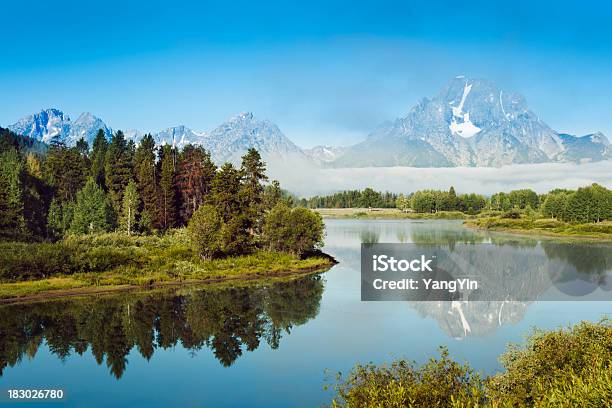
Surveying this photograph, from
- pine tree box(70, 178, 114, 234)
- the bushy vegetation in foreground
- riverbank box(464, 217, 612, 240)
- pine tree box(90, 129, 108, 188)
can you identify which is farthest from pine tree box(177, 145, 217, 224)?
riverbank box(464, 217, 612, 240)

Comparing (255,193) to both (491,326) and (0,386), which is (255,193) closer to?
(491,326)

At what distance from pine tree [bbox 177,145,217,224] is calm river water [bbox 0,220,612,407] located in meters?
43.0

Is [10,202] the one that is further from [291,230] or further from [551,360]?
[551,360]

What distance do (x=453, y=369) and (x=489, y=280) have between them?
52.2 meters

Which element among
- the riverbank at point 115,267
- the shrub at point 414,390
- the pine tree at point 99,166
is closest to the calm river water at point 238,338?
the riverbank at point 115,267

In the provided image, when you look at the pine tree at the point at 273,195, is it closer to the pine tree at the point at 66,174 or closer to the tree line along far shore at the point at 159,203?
the tree line along far shore at the point at 159,203

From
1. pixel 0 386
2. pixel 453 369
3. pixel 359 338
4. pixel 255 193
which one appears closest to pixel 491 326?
pixel 359 338

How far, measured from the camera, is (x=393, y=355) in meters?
37.6

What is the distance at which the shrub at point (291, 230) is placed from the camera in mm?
76875

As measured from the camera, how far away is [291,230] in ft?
252

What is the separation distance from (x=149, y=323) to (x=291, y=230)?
3513cm

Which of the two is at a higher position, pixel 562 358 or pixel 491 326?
pixel 562 358

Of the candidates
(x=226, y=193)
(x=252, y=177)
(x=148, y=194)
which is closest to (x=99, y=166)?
(x=148, y=194)

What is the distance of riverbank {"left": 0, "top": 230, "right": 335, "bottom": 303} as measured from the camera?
52000 millimetres
